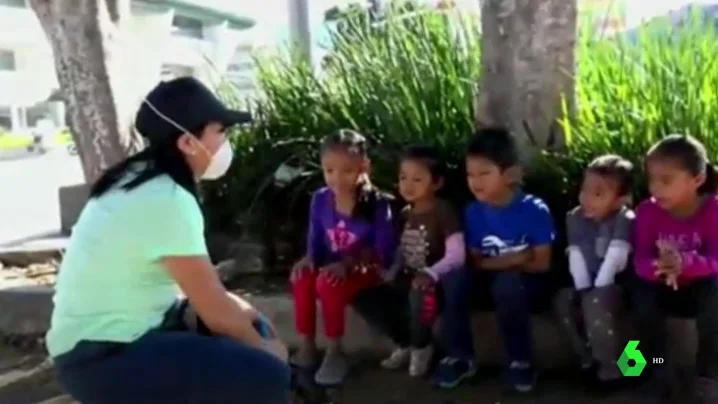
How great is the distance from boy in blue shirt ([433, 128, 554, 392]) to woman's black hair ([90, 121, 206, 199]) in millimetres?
1796

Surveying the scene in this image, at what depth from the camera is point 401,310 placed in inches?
225

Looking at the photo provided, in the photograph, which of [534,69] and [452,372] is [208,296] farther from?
[534,69]

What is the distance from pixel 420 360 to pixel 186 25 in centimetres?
1931

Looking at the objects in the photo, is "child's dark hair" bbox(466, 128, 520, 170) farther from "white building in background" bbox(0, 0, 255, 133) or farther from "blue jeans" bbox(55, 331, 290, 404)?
"white building in background" bbox(0, 0, 255, 133)

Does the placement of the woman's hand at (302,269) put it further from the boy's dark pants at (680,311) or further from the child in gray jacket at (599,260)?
the boy's dark pants at (680,311)

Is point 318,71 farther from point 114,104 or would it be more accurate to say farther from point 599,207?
point 599,207

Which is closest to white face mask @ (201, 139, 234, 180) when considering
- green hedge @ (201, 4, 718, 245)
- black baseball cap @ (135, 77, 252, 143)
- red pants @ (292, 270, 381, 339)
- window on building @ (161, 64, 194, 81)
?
Result: black baseball cap @ (135, 77, 252, 143)

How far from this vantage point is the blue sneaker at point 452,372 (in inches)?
213

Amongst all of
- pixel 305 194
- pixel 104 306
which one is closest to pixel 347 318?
pixel 305 194

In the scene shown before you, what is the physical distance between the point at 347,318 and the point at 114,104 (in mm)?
2247

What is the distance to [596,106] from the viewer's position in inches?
238

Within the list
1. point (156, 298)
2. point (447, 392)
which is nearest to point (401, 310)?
point (447, 392)

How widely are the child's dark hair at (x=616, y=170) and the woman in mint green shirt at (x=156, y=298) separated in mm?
1865

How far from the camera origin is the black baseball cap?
3.86 meters
